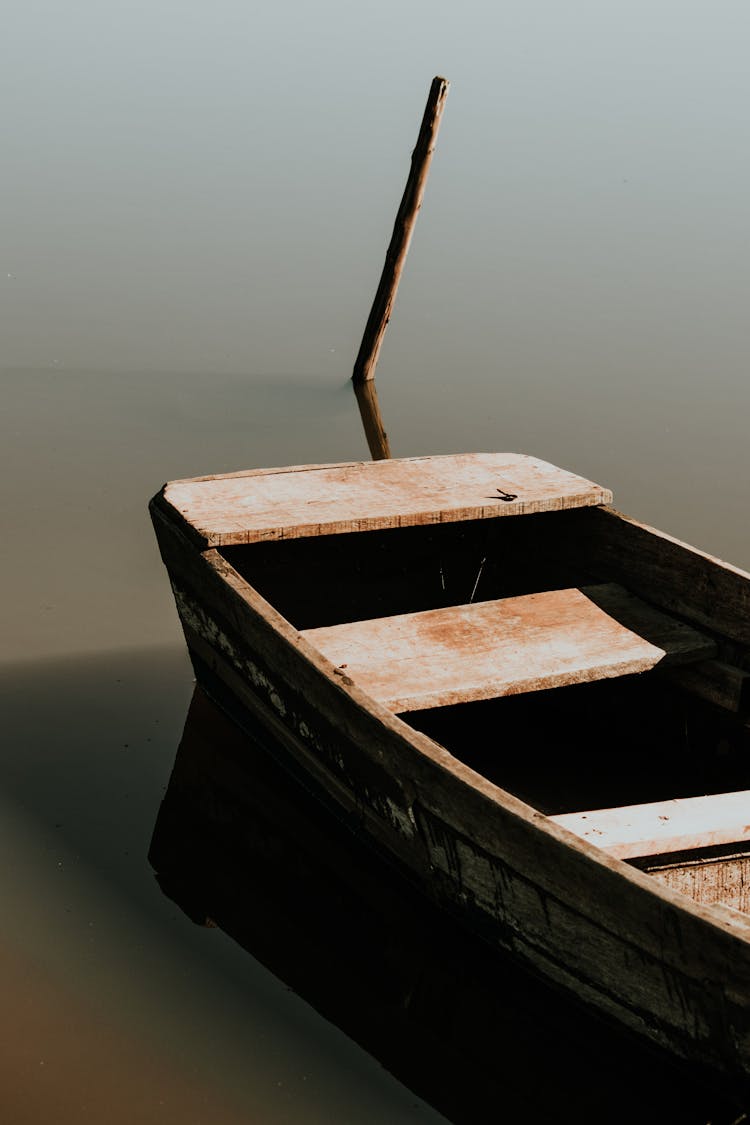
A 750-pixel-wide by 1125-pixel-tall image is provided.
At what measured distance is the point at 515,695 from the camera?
243 inches

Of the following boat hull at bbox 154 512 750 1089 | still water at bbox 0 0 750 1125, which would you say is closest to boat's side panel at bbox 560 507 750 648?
boat hull at bbox 154 512 750 1089

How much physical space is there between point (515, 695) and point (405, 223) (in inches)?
201

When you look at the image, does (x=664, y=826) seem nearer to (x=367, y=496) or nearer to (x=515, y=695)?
(x=515, y=695)

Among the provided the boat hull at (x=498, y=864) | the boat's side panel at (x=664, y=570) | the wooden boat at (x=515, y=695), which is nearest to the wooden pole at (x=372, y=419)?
the wooden boat at (x=515, y=695)

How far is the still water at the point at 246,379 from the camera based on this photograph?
4.62 meters

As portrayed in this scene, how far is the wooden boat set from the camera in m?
4.20

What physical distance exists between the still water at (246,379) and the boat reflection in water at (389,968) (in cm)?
3

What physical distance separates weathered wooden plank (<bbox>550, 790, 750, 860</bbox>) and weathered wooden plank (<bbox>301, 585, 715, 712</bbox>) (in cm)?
86

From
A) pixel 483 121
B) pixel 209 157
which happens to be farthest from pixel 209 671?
pixel 483 121

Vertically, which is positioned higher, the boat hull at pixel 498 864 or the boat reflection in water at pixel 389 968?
the boat hull at pixel 498 864

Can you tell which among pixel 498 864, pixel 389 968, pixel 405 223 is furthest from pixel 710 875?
pixel 405 223

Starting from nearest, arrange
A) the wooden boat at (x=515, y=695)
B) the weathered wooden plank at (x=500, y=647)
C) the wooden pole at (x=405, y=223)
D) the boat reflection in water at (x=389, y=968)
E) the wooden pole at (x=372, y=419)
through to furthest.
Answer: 1. the wooden boat at (x=515, y=695)
2. the boat reflection in water at (x=389, y=968)
3. the weathered wooden plank at (x=500, y=647)
4. the wooden pole at (x=372, y=419)
5. the wooden pole at (x=405, y=223)

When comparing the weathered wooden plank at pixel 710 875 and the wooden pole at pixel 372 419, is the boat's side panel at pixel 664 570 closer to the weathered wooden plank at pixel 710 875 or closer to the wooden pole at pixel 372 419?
the weathered wooden plank at pixel 710 875

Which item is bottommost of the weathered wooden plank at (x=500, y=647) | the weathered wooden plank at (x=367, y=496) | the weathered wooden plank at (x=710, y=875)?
the weathered wooden plank at (x=710, y=875)
